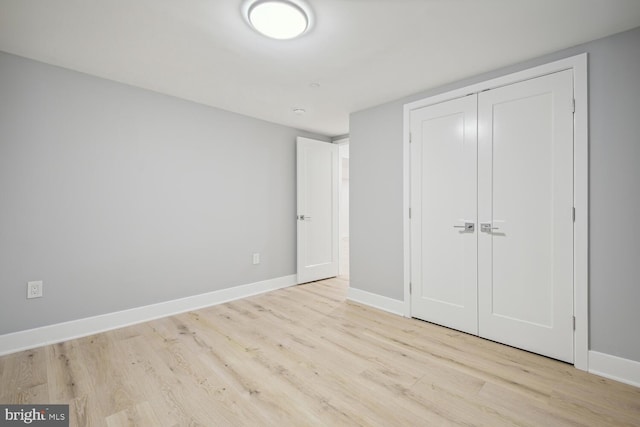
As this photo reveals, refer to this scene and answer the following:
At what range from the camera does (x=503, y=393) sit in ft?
5.89

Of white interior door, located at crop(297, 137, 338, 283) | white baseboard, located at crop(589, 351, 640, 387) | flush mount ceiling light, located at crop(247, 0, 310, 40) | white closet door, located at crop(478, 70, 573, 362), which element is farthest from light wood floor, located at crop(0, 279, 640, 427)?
flush mount ceiling light, located at crop(247, 0, 310, 40)

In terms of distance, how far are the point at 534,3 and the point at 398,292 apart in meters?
2.60

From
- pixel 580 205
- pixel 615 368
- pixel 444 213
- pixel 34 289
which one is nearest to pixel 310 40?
pixel 444 213

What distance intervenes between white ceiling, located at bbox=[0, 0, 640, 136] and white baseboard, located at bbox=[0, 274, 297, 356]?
2234 millimetres

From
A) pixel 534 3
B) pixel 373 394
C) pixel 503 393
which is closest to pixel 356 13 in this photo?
pixel 534 3

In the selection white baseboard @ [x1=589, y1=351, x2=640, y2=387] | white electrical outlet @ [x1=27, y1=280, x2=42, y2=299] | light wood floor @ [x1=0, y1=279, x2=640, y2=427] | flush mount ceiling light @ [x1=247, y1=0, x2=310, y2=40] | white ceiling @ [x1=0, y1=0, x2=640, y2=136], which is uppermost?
white ceiling @ [x1=0, y1=0, x2=640, y2=136]

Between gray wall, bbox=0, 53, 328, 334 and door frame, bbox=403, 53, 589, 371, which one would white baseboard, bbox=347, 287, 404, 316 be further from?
door frame, bbox=403, 53, 589, 371

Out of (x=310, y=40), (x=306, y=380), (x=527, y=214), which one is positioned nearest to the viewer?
(x=306, y=380)

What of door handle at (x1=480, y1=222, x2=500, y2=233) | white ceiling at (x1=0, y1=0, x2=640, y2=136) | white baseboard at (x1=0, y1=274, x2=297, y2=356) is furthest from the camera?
door handle at (x1=480, y1=222, x2=500, y2=233)

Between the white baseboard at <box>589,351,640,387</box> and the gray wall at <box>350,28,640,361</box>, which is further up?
the gray wall at <box>350,28,640,361</box>

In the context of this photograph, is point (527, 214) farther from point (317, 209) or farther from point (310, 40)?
point (317, 209)

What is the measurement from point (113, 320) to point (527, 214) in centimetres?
379

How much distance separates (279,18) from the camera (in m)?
1.78

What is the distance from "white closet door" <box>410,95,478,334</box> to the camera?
104 inches
